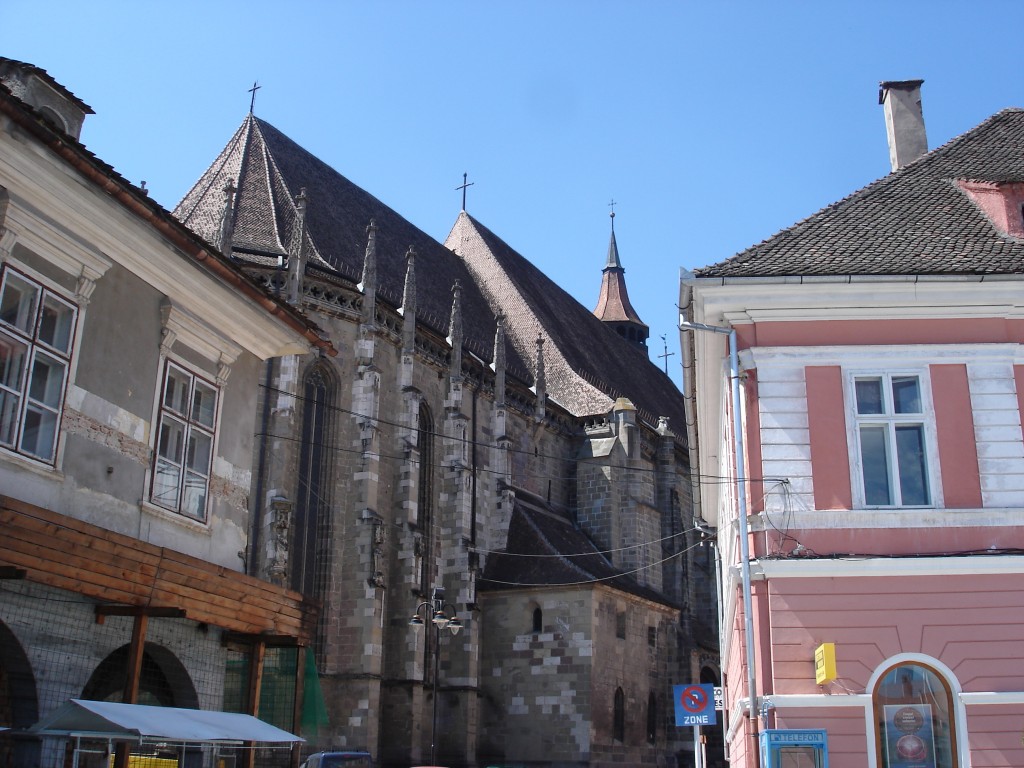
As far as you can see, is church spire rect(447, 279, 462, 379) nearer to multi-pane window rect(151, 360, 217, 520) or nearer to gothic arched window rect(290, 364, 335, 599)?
gothic arched window rect(290, 364, 335, 599)

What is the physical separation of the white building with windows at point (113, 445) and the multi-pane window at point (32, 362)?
0.05 ft

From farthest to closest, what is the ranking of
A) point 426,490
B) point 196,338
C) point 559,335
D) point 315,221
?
point 559,335 < point 315,221 < point 426,490 < point 196,338

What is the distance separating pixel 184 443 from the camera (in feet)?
36.2

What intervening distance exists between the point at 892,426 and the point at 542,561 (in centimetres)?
1968

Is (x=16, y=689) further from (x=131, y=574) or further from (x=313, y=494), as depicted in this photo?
(x=313, y=494)

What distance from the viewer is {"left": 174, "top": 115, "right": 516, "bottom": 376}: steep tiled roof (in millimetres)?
28641

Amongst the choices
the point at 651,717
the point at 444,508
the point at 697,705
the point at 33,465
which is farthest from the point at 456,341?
the point at 33,465

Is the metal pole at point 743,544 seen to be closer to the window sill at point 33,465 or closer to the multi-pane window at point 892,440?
the multi-pane window at point 892,440

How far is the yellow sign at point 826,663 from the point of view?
10125 mm

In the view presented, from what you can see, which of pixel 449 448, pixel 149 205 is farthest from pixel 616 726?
pixel 149 205

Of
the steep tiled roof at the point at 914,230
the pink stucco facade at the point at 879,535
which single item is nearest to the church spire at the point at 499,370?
the steep tiled roof at the point at 914,230

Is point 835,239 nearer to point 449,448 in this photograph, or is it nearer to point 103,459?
point 103,459

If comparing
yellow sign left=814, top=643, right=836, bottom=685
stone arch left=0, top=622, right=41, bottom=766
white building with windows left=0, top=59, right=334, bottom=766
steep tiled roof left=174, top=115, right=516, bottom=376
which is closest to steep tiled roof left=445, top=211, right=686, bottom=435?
steep tiled roof left=174, top=115, right=516, bottom=376

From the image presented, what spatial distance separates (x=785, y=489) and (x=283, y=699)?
564cm
